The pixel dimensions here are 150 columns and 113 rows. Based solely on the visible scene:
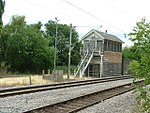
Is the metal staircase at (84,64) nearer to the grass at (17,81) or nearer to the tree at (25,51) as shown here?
the tree at (25,51)

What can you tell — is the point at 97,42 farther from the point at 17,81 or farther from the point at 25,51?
the point at 17,81

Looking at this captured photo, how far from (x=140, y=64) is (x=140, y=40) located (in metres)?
0.57

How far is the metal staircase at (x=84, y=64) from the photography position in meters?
47.6

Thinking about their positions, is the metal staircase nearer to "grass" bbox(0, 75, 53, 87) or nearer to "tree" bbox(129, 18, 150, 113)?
"grass" bbox(0, 75, 53, 87)

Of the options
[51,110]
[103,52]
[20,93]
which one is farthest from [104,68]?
[51,110]

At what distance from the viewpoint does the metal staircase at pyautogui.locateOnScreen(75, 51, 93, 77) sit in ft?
156

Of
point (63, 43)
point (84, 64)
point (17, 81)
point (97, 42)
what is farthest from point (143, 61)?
point (63, 43)

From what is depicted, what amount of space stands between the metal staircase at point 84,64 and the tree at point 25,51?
182 inches

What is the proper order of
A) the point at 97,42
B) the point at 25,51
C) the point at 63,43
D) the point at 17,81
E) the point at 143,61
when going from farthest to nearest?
the point at 63,43
the point at 97,42
the point at 25,51
the point at 17,81
the point at 143,61

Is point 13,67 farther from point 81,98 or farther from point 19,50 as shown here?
point 81,98

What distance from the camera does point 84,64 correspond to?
49.3 meters

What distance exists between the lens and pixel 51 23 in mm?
80562

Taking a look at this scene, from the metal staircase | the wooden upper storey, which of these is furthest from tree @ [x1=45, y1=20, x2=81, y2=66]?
the metal staircase

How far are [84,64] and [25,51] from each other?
819cm
